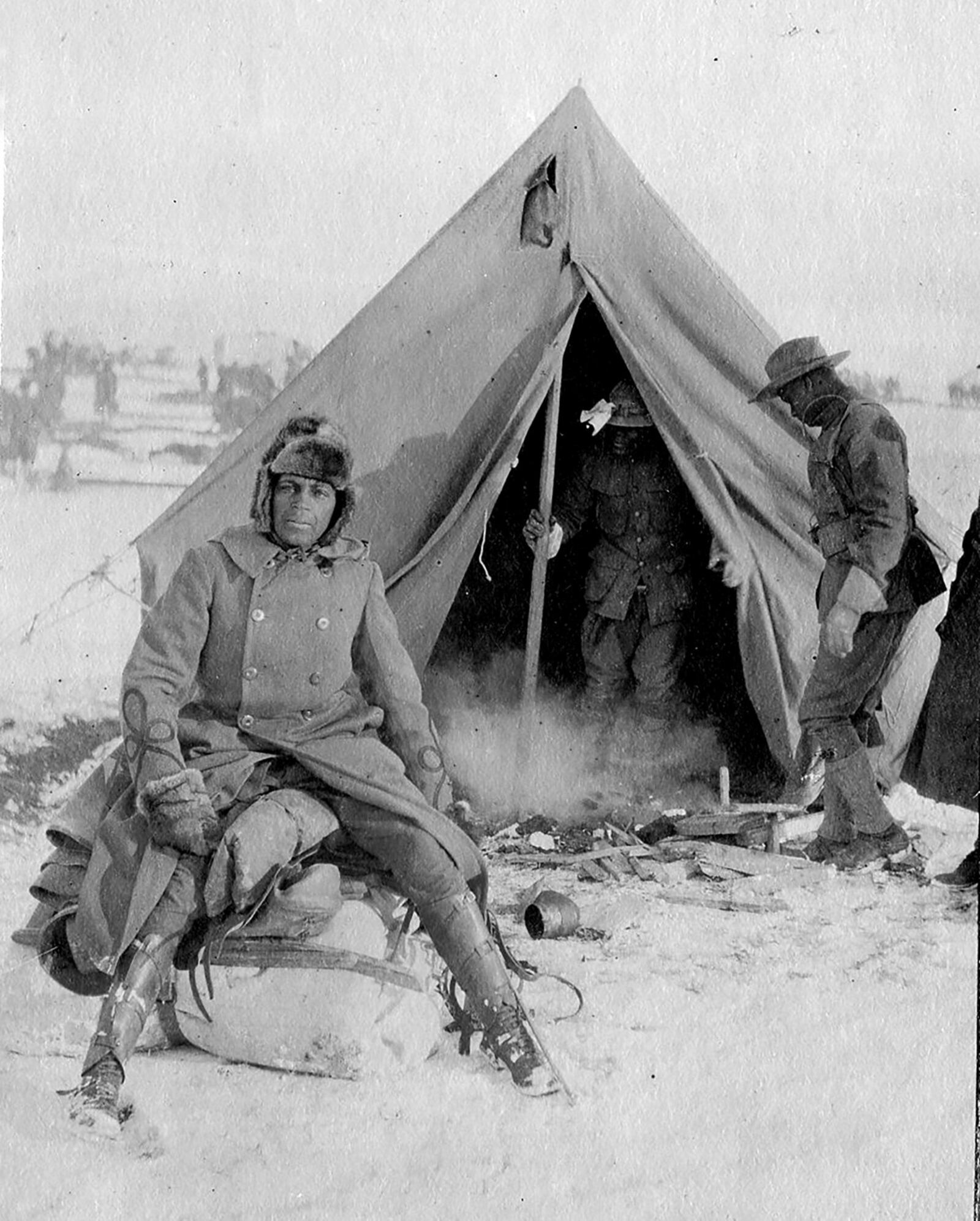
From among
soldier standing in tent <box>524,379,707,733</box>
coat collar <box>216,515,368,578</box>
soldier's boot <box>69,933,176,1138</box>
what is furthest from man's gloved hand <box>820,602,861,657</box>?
soldier's boot <box>69,933,176,1138</box>

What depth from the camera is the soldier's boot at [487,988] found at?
2.69 metres

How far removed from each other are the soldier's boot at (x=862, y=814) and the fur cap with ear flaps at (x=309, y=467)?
1268mm

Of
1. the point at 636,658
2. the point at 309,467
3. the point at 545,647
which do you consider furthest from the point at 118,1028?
the point at 636,658

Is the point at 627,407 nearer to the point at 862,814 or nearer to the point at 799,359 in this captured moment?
the point at 799,359

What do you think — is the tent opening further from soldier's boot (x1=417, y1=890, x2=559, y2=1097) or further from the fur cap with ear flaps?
soldier's boot (x1=417, y1=890, x2=559, y2=1097)

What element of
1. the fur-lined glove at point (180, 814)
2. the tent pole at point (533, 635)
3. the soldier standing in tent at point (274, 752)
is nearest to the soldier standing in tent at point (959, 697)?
the tent pole at point (533, 635)

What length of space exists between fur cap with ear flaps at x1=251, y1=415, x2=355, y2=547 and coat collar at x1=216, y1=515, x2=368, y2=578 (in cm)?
2

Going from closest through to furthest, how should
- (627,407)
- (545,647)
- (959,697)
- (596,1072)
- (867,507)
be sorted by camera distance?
(596,1072) → (867,507) → (959,697) → (627,407) → (545,647)

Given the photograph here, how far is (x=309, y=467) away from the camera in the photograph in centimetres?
278

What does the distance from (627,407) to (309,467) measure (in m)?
0.85

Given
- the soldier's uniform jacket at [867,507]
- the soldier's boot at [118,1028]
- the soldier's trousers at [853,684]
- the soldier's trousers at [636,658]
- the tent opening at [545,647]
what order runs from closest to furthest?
1. the soldier's boot at [118,1028]
2. the soldier's uniform jacket at [867,507]
3. the soldier's trousers at [853,684]
4. the tent opening at [545,647]
5. the soldier's trousers at [636,658]

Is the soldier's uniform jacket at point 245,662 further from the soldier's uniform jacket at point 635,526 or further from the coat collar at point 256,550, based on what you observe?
the soldier's uniform jacket at point 635,526

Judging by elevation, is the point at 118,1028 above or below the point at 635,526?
below

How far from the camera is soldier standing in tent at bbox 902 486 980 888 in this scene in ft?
10.00
